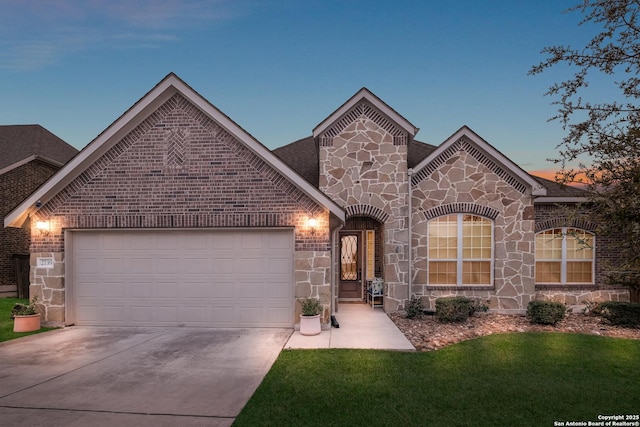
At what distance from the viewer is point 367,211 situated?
12031 mm

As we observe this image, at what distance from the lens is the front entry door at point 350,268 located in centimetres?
1391

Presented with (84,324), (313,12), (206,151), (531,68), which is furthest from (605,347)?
(313,12)

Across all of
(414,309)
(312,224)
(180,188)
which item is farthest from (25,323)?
(414,309)

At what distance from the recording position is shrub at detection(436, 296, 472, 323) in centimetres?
1020

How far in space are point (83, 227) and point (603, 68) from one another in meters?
11.1

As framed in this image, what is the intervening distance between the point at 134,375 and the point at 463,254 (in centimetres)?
972

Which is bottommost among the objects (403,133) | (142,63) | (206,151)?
(206,151)

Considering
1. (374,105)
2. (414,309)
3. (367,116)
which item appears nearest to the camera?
(414,309)

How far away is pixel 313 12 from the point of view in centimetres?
1531

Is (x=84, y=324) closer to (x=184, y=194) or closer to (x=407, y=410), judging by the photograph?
(x=184, y=194)

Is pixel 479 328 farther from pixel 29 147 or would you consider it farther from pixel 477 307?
pixel 29 147

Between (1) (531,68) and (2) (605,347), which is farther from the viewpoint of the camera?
(2) (605,347)

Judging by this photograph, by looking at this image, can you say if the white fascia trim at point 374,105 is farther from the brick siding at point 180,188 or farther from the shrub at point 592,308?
the shrub at point 592,308

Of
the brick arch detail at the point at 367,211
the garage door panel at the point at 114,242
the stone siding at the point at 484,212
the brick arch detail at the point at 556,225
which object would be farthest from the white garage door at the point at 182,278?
the brick arch detail at the point at 556,225
